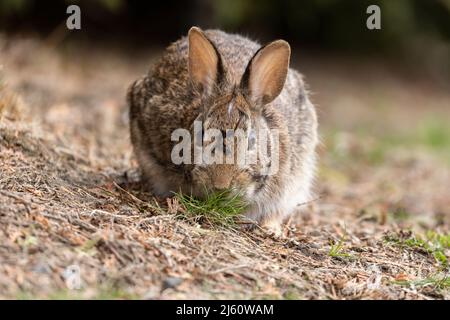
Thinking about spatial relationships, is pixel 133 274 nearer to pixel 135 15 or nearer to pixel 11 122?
pixel 11 122

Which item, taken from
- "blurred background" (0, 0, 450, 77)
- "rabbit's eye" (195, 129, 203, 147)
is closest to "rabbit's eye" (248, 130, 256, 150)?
"rabbit's eye" (195, 129, 203, 147)

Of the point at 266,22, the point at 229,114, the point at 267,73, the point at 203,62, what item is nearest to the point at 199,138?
the point at 229,114

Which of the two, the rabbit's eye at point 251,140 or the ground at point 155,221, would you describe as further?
the rabbit's eye at point 251,140

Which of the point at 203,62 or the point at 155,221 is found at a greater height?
the point at 203,62

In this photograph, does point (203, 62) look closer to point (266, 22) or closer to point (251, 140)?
point (251, 140)

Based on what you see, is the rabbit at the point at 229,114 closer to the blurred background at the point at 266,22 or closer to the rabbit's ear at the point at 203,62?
the rabbit's ear at the point at 203,62

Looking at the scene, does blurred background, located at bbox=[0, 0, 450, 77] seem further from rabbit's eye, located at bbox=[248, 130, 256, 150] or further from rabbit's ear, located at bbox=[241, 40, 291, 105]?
rabbit's eye, located at bbox=[248, 130, 256, 150]

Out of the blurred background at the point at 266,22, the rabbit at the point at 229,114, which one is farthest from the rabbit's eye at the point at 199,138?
the blurred background at the point at 266,22

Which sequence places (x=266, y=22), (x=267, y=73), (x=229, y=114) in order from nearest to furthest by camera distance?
(x=229, y=114) < (x=267, y=73) < (x=266, y=22)
